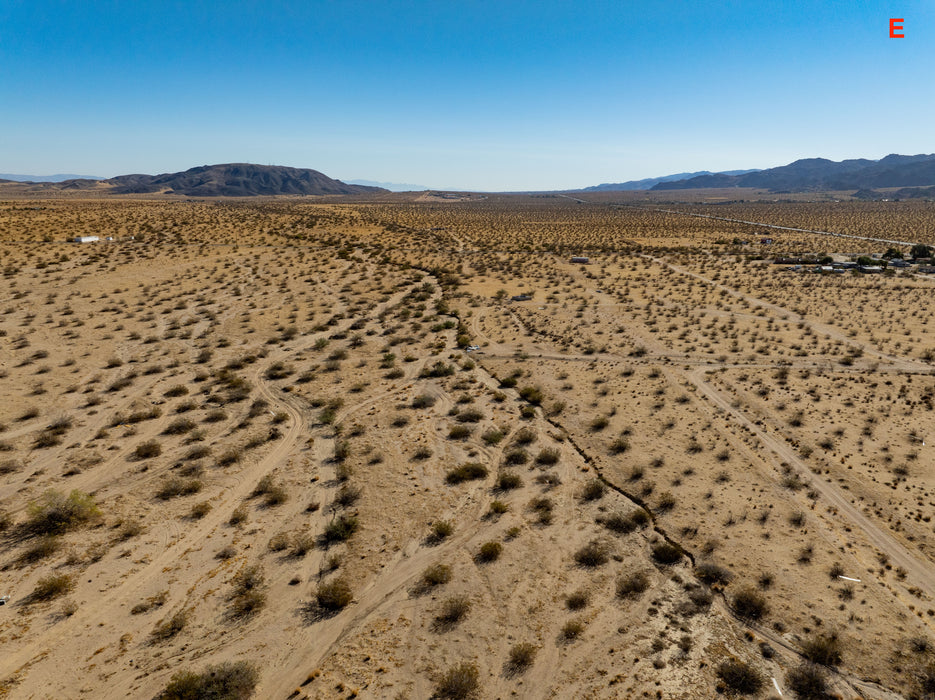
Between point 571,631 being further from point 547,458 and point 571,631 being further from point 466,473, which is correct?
point 547,458

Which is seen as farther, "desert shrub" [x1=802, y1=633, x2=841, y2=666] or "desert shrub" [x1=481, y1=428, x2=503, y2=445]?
"desert shrub" [x1=481, y1=428, x2=503, y2=445]

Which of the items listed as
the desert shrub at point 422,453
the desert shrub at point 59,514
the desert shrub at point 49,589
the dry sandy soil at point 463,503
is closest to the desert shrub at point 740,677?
the dry sandy soil at point 463,503

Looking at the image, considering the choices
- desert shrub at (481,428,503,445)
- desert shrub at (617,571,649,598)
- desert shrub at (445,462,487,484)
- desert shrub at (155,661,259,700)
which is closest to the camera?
desert shrub at (155,661,259,700)

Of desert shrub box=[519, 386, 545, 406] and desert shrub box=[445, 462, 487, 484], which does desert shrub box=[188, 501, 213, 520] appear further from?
desert shrub box=[519, 386, 545, 406]

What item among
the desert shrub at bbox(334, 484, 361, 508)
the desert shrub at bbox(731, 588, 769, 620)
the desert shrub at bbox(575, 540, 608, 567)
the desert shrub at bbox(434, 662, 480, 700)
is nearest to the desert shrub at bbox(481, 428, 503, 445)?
the desert shrub at bbox(334, 484, 361, 508)

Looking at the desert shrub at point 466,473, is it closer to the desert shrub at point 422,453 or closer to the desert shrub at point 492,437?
the desert shrub at point 422,453

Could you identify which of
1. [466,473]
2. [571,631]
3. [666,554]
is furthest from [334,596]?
[666,554]
